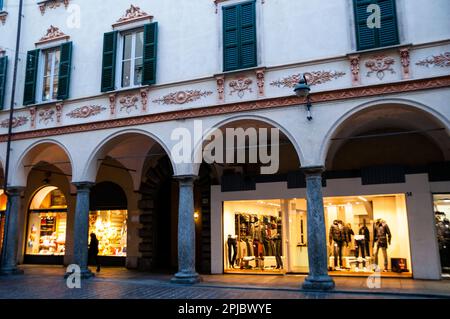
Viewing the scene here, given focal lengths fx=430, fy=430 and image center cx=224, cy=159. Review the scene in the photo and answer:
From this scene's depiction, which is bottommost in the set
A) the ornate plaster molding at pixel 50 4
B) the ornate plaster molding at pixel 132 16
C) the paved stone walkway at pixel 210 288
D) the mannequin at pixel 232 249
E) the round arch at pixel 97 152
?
the paved stone walkway at pixel 210 288

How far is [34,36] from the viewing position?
14.6 m

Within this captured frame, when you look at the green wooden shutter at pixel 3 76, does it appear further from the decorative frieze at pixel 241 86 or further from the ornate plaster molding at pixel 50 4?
the decorative frieze at pixel 241 86

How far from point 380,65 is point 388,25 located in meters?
0.96

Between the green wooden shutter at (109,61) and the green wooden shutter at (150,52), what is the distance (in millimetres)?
1080

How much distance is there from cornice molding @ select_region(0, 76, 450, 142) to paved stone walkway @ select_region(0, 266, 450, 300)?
4.39 meters

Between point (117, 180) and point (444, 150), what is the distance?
1119 centimetres

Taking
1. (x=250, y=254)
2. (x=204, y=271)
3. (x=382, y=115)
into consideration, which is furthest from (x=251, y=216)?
(x=382, y=115)

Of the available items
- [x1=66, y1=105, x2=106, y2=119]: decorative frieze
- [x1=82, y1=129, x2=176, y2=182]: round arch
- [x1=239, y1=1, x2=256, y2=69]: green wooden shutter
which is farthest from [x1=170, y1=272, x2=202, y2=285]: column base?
[x1=239, y1=1, x2=256, y2=69]: green wooden shutter

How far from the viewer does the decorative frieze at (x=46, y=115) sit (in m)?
13.6

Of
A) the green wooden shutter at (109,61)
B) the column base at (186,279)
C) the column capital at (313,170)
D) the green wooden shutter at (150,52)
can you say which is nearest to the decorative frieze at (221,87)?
the green wooden shutter at (150,52)

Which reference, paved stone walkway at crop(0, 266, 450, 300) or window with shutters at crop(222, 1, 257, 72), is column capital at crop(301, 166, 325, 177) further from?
window with shutters at crop(222, 1, 257, 72)

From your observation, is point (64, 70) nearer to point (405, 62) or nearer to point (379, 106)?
point (379, 106)
